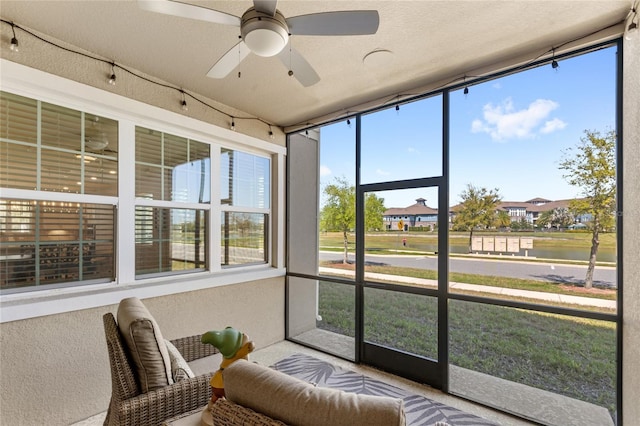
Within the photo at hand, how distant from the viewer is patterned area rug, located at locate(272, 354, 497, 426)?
7.77 feet

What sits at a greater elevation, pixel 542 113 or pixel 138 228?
pixel 542 113

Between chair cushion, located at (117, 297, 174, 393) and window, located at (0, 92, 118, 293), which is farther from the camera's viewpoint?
window, located at (0, 92, 118, 293)

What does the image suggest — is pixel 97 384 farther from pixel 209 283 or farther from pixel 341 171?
pixel 341 171

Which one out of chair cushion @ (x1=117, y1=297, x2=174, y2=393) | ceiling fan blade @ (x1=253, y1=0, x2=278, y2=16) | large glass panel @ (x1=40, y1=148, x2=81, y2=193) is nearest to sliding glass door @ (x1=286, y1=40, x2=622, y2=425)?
ceiling fan blade @ (x1=253, y1=0, x2=278, y2=16)

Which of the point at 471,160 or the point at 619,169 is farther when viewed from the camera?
the point at 471,160

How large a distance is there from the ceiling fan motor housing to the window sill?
2.25 meters

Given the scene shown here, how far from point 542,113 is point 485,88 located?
50 cm

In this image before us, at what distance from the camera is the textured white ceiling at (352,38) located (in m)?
1.92

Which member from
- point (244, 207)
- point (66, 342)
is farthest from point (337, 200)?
point (66, 342)

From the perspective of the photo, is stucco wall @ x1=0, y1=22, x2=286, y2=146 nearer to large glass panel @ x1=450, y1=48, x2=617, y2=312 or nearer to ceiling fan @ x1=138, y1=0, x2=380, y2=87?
ceiling fan @ x1=138, y1=0, x2=380, y2=87

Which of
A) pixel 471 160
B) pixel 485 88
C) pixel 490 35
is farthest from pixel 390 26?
pixel 471 160

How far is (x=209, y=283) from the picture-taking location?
10.6 ft

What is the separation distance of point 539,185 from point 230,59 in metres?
2.44

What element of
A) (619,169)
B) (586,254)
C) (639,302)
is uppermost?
(619,169)
